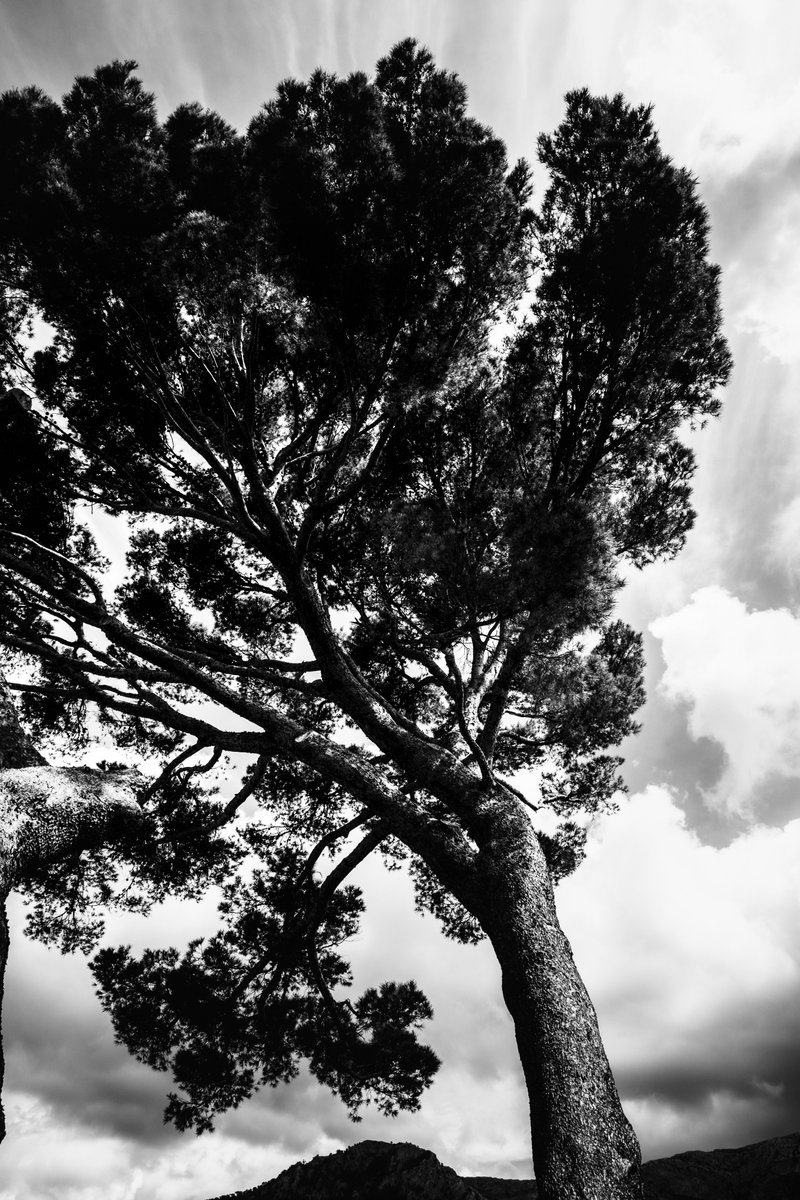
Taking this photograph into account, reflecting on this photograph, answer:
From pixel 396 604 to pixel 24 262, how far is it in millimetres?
5025

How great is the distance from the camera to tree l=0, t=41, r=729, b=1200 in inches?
240

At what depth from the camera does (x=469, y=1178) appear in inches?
608

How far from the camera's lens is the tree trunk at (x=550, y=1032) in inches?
161

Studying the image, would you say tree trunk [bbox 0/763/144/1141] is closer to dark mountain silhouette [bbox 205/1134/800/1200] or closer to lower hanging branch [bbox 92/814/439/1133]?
lower hanging branch [bbox 92/814/439/1133]

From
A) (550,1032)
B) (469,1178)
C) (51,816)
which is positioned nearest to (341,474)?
(51,816)

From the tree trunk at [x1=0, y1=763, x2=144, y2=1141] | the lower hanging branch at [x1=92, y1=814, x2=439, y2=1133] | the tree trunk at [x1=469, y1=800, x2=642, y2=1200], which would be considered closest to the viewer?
the tree trunk at [x1=469, y1=800, x2=642, y2=1200]

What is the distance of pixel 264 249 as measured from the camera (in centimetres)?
636

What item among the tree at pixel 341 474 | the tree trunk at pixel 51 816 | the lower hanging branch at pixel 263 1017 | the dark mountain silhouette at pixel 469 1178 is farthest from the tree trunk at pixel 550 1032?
the dark mountain silhouette at pixel 469 1178

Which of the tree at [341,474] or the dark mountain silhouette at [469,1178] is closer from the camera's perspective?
the tree at [341,474]

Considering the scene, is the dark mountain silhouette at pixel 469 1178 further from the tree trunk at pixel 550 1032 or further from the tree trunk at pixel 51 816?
the tree trunk at pixel 51 816

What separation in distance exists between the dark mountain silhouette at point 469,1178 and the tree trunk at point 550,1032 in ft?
33.5

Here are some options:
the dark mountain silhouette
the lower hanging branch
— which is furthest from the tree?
the dark mountain silhouette

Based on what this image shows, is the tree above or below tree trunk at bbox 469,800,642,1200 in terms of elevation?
above

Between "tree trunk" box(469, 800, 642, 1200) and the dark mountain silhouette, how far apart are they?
10.2 m
